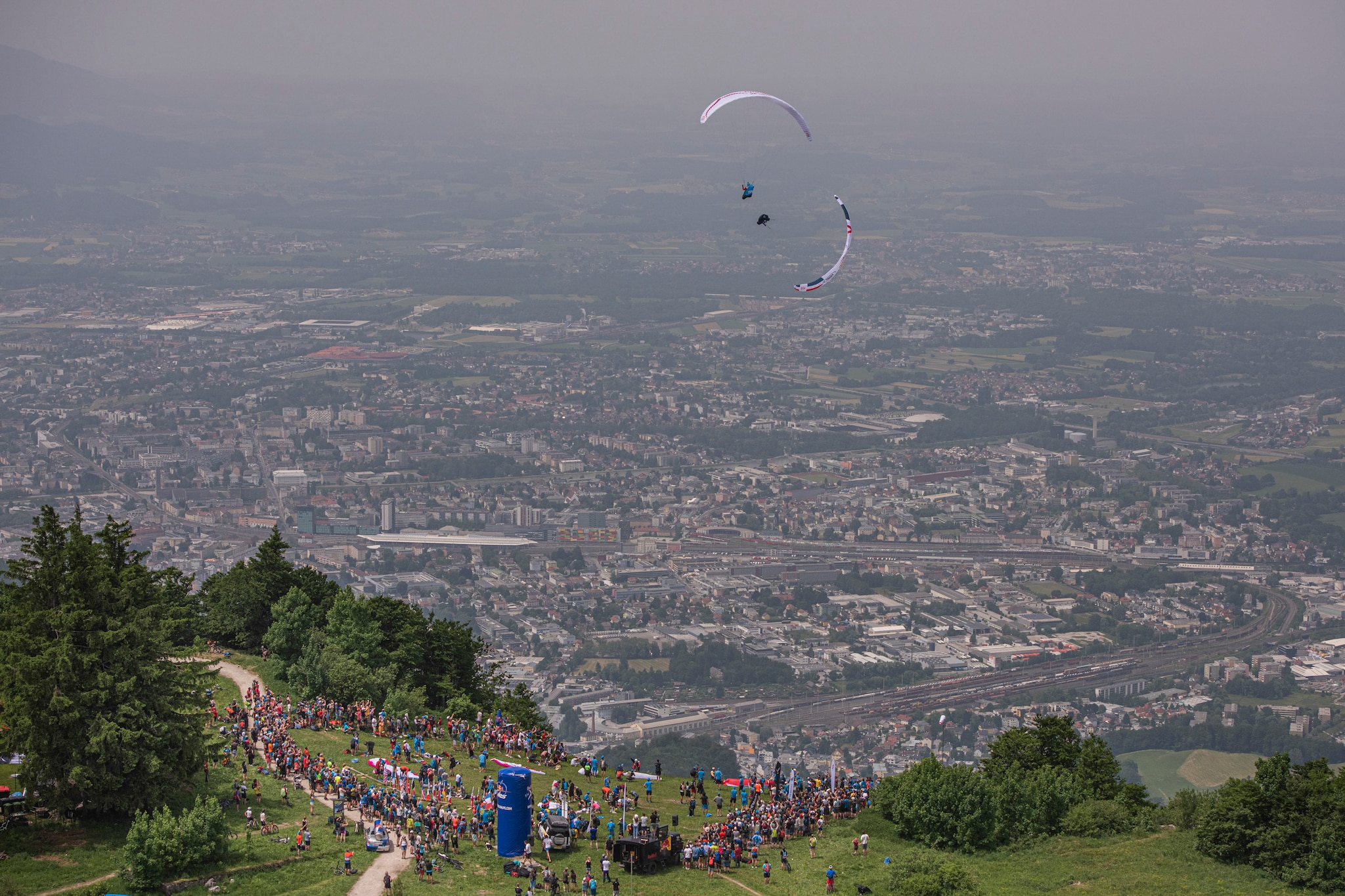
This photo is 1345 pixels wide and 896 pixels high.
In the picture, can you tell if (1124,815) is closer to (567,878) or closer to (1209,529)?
(567,878)

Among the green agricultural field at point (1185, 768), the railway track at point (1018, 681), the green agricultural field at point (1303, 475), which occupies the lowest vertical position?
the green agricultural field at point (1185, 768)

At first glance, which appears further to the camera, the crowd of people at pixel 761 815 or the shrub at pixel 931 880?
the crowd of people at pixel 761 815

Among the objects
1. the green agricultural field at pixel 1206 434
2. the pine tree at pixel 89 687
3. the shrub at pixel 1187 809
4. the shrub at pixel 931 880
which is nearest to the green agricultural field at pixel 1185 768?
the shrub at pixel 1187 809

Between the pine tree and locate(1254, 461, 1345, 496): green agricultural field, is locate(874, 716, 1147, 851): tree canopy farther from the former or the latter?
locate(1254, 461, 1345, 496): green agricultural field

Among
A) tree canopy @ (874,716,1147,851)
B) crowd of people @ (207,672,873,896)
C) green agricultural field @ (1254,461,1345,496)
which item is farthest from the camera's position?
green agricultural field @ (1254,461,1345,496)

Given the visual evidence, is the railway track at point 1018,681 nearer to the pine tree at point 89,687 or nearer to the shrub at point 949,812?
the shrub at point 949,812

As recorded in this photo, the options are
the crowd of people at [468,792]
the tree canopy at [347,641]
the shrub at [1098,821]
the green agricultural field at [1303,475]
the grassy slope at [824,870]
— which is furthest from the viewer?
the green agricultural field at [1303,475]

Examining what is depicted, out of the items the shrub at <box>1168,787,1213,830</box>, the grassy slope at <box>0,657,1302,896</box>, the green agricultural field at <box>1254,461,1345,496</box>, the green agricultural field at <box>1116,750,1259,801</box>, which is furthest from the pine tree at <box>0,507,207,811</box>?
the green agricultural field at <box>1254,461,1345,496</box>
